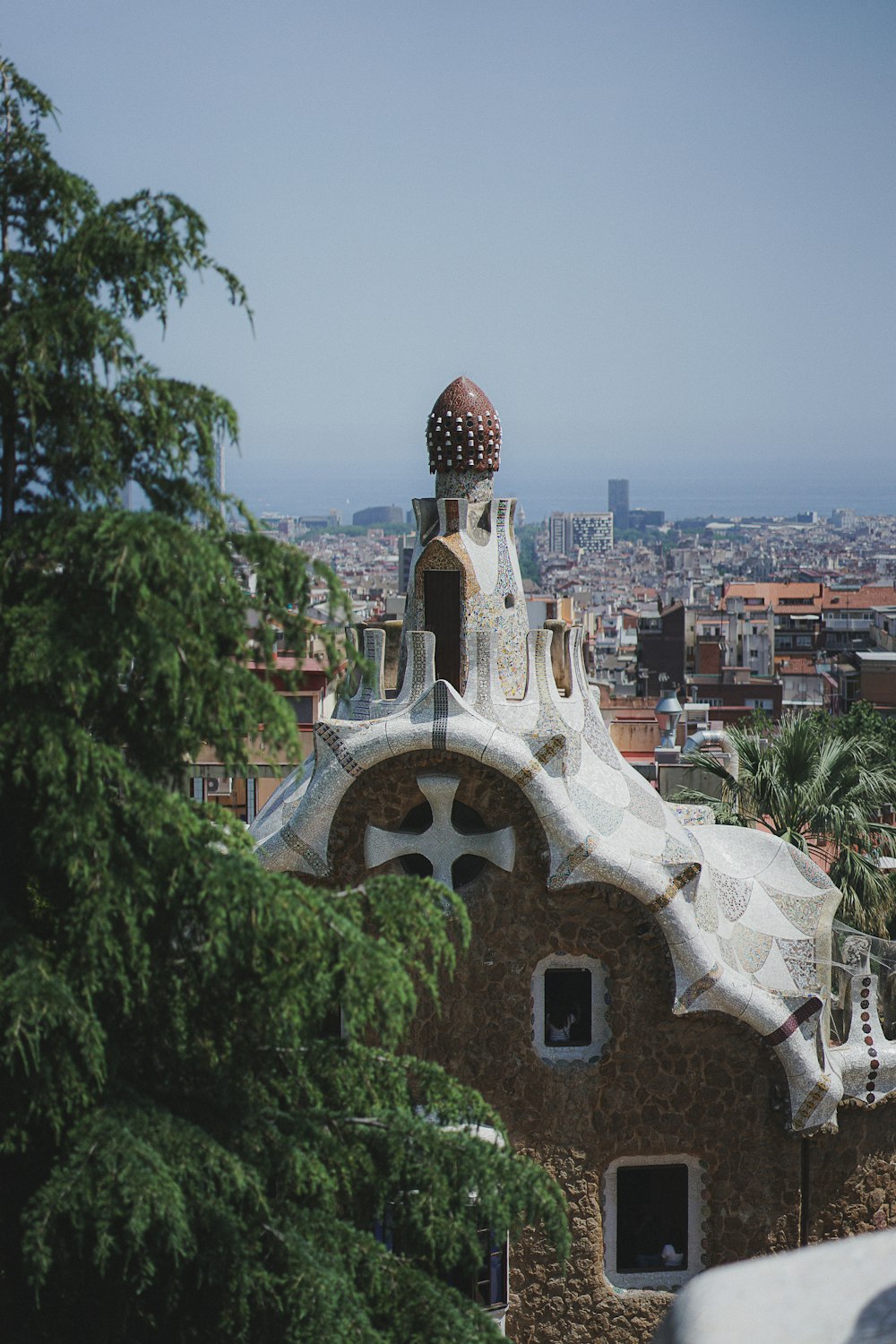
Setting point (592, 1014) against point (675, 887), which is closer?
point (675, 887)

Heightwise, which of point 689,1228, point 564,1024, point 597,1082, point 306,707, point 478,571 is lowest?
point 689,1228

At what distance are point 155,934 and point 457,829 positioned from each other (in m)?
4.83

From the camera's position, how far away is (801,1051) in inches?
496

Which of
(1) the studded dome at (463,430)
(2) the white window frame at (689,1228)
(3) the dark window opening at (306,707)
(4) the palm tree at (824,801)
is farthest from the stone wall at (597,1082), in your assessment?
(3) the dark window opening at (306,707)

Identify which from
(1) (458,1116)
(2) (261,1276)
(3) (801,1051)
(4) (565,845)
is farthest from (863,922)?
(2) (261,1276)

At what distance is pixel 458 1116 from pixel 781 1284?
439 cm

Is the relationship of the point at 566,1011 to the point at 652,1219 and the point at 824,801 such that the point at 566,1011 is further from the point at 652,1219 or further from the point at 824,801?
the point at 824,801

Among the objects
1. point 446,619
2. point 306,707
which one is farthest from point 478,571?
point 306,707

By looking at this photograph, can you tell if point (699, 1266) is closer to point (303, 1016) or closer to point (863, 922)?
point (863, 922)

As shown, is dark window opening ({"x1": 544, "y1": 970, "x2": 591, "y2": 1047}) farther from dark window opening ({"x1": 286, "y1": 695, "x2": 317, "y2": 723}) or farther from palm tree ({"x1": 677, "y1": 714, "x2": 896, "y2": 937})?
dark window opening ({"x1": 286, "y1": 695, "x2": 317, "y2": 723})

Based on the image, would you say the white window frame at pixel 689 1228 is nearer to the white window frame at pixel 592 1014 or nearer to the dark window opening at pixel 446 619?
the white window frame at pixel 592 1014

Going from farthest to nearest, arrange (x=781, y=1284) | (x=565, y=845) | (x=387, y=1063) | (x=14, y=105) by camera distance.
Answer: (x=565, y=845) → (x=387, y=1063) → (x=14, y=105) → (x=781, y=1284)

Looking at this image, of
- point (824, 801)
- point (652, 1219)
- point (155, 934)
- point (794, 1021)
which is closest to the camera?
point (155, 934)

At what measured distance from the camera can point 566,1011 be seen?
12969 mm
